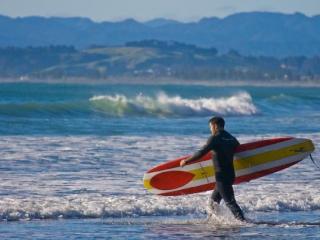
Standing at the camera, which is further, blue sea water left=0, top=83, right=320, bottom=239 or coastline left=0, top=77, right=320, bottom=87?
coastline left=0, top=77, right=320, bottom=87

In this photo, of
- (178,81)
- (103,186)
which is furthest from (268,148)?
(178,81)

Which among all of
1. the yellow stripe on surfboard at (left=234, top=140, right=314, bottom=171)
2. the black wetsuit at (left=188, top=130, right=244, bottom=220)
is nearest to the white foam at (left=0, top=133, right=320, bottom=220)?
the black wetsuit at (left=188, top=130, right=244, bottom=220)

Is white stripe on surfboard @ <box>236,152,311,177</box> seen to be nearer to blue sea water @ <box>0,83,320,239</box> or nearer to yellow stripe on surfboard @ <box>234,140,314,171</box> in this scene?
yellow stripe on surfboard @ <box>234,140,314,171</box>

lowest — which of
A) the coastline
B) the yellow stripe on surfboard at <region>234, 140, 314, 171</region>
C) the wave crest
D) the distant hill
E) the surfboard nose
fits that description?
the surfboard nose

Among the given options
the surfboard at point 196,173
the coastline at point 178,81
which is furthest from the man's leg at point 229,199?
the coastline at point 178,81

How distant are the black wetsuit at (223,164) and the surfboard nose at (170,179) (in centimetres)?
108

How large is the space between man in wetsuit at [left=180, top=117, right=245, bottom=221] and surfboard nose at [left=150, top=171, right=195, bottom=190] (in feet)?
3.31

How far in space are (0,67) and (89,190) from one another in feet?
565

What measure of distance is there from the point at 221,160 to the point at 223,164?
5 centimetres

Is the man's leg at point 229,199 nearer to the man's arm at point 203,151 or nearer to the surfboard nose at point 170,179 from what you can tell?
the man's arm at point 203,151

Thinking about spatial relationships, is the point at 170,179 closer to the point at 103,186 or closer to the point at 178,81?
the point at 103,186

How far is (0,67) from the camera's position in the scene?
608 ft

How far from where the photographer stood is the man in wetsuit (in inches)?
496

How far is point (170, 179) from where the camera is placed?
45.1 ft
